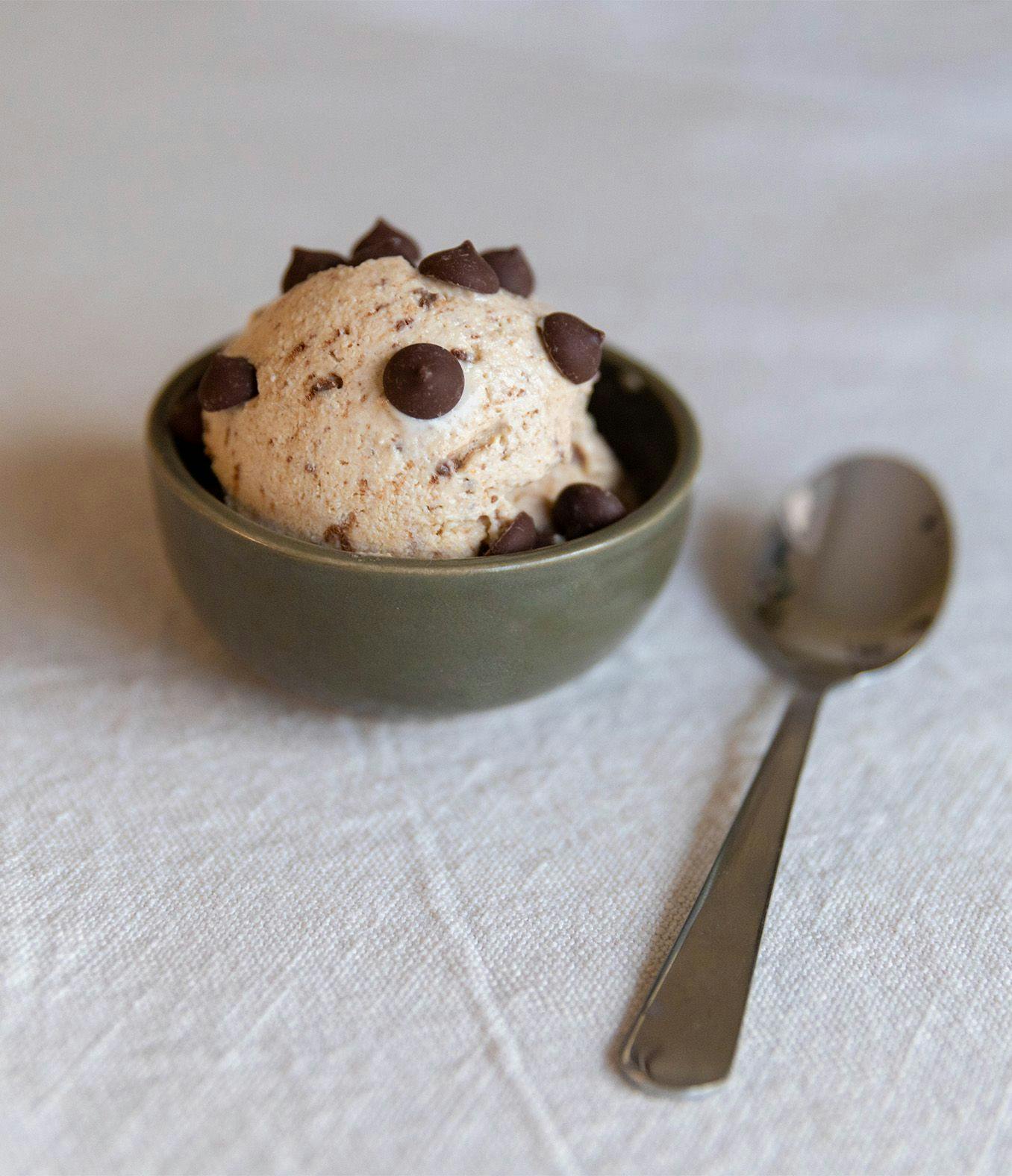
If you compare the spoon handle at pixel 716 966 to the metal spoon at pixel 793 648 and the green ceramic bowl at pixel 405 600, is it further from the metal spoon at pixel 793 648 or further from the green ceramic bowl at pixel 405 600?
the green ceramic bowl at pixel 405 600

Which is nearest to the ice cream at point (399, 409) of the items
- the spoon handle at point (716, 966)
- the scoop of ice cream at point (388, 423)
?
the scoop of ice cream at point (388, 423)

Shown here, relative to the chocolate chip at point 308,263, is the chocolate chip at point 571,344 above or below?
below

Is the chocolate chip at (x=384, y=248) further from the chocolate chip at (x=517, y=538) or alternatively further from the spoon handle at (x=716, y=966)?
the spoon handle at (x=716, y=966)

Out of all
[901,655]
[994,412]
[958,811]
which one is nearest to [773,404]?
[994,412]

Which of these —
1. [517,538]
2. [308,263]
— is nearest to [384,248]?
[308,263]

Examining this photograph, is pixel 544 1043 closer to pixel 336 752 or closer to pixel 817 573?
pixel 336 752

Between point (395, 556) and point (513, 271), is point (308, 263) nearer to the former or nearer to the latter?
point (513, 271)

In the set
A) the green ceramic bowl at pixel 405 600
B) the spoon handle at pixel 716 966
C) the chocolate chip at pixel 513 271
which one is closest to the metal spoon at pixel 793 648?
the spoon handle at pixel 716 966

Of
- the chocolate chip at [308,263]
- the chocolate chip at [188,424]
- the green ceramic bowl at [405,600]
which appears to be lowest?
the green ceramic bowl at [405,600]

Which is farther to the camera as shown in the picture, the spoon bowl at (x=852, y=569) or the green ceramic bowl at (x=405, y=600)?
the spoon bowl at (x=852, y=569)
